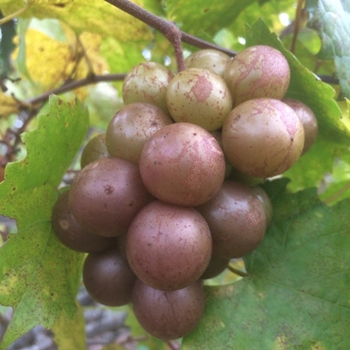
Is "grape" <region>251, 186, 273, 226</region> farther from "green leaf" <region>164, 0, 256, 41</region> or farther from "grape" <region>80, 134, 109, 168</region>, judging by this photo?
"green leaf" <region>164, 0, 256, 41</region>

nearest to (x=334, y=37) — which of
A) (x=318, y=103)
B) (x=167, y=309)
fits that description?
(x=318, y=103)

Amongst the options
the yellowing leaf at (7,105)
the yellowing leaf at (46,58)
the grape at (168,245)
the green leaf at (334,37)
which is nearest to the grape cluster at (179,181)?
the grape at (168,245)

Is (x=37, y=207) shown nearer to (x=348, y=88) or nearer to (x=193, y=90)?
(x=193, y=90)

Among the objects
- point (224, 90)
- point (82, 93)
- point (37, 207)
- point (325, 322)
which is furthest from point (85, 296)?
point (224, 90)

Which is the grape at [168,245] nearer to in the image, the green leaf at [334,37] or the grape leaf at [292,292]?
the grape leaf at [292,292]

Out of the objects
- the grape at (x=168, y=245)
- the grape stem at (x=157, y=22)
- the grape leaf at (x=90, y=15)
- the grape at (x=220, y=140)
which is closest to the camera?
the grape at (x=168, y=245)

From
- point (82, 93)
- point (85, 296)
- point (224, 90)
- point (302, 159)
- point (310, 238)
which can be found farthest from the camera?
point (85, 296)

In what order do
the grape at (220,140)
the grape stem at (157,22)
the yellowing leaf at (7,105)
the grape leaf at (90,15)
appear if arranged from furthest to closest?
the yellowing leaf at (7,105), the grape leaf at (90,15), the grape stem at (157,22), the grape at (220,140)

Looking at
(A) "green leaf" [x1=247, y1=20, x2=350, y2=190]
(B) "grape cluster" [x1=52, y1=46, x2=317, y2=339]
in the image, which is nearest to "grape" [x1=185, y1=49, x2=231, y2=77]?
(B) "grape cluster" [x1=52, y1=46, x2=317, y2=339]
